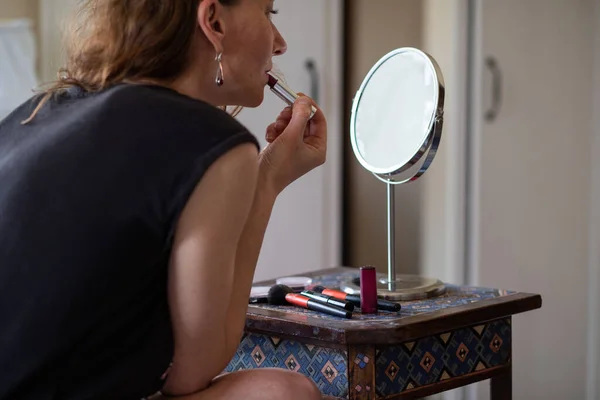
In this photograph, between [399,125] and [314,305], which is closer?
[314,305]

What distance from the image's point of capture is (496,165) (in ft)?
6.52

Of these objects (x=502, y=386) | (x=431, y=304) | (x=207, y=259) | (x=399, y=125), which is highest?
(x=399, y=125)

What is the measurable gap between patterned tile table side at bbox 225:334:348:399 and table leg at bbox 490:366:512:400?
0.26 m

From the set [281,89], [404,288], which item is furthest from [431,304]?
[281,89]

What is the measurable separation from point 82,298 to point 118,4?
315 millimetres

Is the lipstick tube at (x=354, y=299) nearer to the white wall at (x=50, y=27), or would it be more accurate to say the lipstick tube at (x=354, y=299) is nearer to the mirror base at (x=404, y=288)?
the mirror base at (x=404, y=288)

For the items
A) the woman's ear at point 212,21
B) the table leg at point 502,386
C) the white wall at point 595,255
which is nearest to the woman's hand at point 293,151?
the woman's ear at point 212,21

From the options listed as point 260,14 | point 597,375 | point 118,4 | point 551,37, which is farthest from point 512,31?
point 118,4

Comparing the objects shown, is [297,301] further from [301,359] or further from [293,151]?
[293,151]

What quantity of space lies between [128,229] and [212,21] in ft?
0.83

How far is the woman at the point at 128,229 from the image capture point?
73 centimetres

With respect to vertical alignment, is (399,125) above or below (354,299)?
above

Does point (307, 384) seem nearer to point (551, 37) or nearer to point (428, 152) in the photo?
point (428, 152)

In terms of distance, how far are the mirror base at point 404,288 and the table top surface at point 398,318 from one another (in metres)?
0.01
